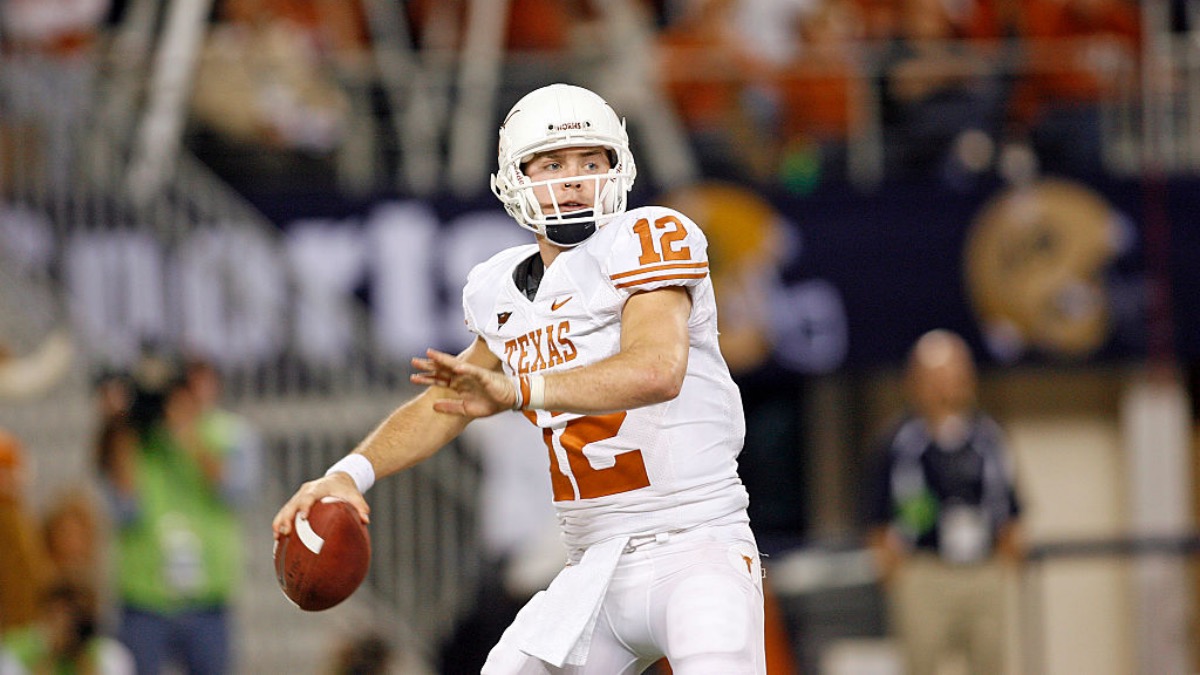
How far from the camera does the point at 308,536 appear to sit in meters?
4.52

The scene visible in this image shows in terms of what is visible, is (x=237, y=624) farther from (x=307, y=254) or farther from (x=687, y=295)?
(x=687, y=295)

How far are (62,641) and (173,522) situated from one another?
0.68m

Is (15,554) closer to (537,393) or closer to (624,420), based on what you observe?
(624,420)

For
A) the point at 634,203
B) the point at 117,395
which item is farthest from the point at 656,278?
the point at 634,203

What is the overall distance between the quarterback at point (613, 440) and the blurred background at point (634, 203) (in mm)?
4150

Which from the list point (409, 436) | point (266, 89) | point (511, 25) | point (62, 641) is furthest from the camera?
point (511, 25)

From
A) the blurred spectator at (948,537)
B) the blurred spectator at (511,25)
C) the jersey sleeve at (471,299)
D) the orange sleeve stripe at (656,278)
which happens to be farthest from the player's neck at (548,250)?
the blurred spectator at (511,25)

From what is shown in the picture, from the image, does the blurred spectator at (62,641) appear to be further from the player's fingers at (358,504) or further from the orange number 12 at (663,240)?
the orange number 12 at (663,240)

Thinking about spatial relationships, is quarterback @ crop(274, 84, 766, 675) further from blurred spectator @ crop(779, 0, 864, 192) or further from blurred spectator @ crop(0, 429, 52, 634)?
blurred spectator @ crop(779, 0, 864, 192)

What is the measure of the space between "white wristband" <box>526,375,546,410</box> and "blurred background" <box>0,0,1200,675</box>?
4.71 m

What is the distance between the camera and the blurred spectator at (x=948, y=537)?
8883mm

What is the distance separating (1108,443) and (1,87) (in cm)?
656

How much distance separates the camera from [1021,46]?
430 inches

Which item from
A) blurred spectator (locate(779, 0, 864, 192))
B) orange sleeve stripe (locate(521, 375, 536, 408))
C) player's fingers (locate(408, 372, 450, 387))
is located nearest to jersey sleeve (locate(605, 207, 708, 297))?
orange sleeve stripe (locate(521, 375, 536, 408))
